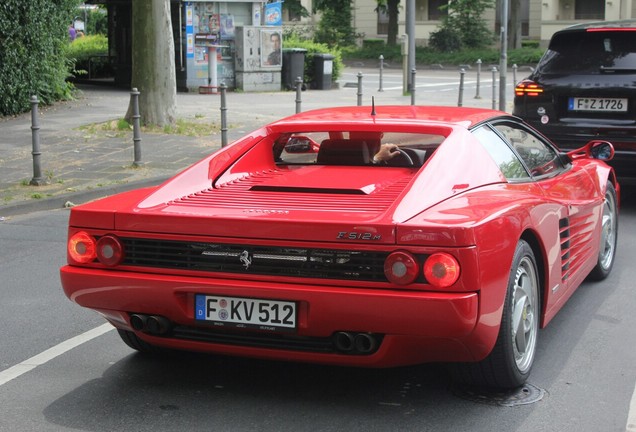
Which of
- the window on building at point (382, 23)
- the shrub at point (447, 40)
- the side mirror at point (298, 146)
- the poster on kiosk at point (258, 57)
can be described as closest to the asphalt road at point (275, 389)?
the side mirror at point (298, 146)

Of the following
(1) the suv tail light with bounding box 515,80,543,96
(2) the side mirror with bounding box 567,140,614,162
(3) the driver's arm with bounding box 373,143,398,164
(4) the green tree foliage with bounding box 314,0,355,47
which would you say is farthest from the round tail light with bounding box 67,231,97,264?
(4) the green tree foliage with bounding box 314,0,355,47

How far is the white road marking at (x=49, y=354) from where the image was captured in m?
5.10

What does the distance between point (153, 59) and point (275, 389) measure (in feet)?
38.1

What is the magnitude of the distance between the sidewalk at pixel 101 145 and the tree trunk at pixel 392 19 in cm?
2969

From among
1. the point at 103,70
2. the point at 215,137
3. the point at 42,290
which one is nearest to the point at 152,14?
the point at 215,137

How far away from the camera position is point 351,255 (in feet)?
13.6

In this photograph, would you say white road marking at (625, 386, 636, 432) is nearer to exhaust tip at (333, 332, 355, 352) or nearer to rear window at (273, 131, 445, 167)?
exhaust tip at (333, 332, 355, 352)

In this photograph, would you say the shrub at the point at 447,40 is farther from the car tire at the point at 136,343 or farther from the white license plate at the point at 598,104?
the car tire at the point at 136,343

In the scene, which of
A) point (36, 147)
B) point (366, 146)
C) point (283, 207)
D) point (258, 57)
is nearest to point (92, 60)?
point (258, 57)

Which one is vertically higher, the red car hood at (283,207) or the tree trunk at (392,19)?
the tree trunk at (392,19)

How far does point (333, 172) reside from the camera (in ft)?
16.9

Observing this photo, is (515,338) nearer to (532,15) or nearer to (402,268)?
(402,268)

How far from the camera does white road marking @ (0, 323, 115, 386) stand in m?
5.10

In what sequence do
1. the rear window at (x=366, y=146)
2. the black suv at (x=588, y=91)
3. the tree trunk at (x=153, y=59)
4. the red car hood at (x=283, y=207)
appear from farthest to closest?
the tree trunk at (x=153, y=59) → the black suv at (x=588, y=91) → the rear window at (x=366, y=146) → the red car hood at (x=283, y=207)
